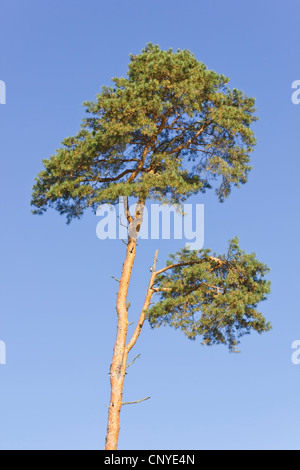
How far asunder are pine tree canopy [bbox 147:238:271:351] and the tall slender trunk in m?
0.97

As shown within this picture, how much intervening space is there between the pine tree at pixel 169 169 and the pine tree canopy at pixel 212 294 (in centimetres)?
3

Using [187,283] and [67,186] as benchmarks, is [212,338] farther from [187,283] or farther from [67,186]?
[67,186]

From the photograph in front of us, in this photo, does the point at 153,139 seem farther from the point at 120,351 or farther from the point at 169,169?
the point at 120,351

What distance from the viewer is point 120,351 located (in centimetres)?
1517

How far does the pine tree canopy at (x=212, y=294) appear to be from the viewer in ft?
52.4

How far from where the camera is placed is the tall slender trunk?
14.2 m

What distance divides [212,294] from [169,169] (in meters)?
4.17

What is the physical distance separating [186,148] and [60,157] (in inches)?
175

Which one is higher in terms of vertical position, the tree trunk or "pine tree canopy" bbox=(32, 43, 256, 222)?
"pine tree canopy" bbox=(32, 43, 256, 222)

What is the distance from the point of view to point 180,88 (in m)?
16.8

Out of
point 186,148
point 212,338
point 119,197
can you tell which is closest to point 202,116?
point 186,148

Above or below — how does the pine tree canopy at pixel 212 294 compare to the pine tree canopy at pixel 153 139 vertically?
below

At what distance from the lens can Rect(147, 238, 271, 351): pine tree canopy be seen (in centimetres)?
1598

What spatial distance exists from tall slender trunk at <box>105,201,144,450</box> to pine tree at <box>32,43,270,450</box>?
3cm
